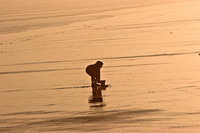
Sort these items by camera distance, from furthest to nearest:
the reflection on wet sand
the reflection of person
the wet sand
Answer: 1. the reflection of person
2. the reflection on wet sand
3. the wet sand

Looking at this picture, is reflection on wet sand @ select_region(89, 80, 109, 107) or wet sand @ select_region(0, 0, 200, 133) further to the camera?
reflection on wet sand @ select_region(89, 80, 109, 107)

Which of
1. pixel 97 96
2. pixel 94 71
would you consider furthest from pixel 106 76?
pixel 97 96

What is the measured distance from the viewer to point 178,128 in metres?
16.1

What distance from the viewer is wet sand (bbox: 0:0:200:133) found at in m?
17.7

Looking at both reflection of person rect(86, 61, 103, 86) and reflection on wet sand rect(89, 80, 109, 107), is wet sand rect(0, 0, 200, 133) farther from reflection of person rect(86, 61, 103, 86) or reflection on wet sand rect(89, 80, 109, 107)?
reflection of person rect(86, 61, 103, 86)

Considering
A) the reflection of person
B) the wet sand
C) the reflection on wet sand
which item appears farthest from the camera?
the reflection of person

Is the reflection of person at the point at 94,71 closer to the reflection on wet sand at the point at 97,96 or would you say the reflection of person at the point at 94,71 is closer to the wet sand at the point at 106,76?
the reflection on wet sand at the point at 97,96

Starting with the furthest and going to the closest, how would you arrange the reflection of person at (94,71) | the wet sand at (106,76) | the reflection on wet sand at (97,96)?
the reflection of person at (94,71) < the reflection on wet sand at (97,96) < the wet sand at (106,76)

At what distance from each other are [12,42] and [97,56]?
40.4 feet

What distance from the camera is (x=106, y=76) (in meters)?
26.3

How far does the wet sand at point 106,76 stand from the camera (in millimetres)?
17734

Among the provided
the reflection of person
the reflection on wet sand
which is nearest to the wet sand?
the reflection on wet sand

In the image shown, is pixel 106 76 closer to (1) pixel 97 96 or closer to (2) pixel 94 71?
(2) pixel 94 71

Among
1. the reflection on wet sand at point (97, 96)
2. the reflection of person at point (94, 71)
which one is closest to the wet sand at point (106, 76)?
the reflection on wet sand at point (97, 96)
